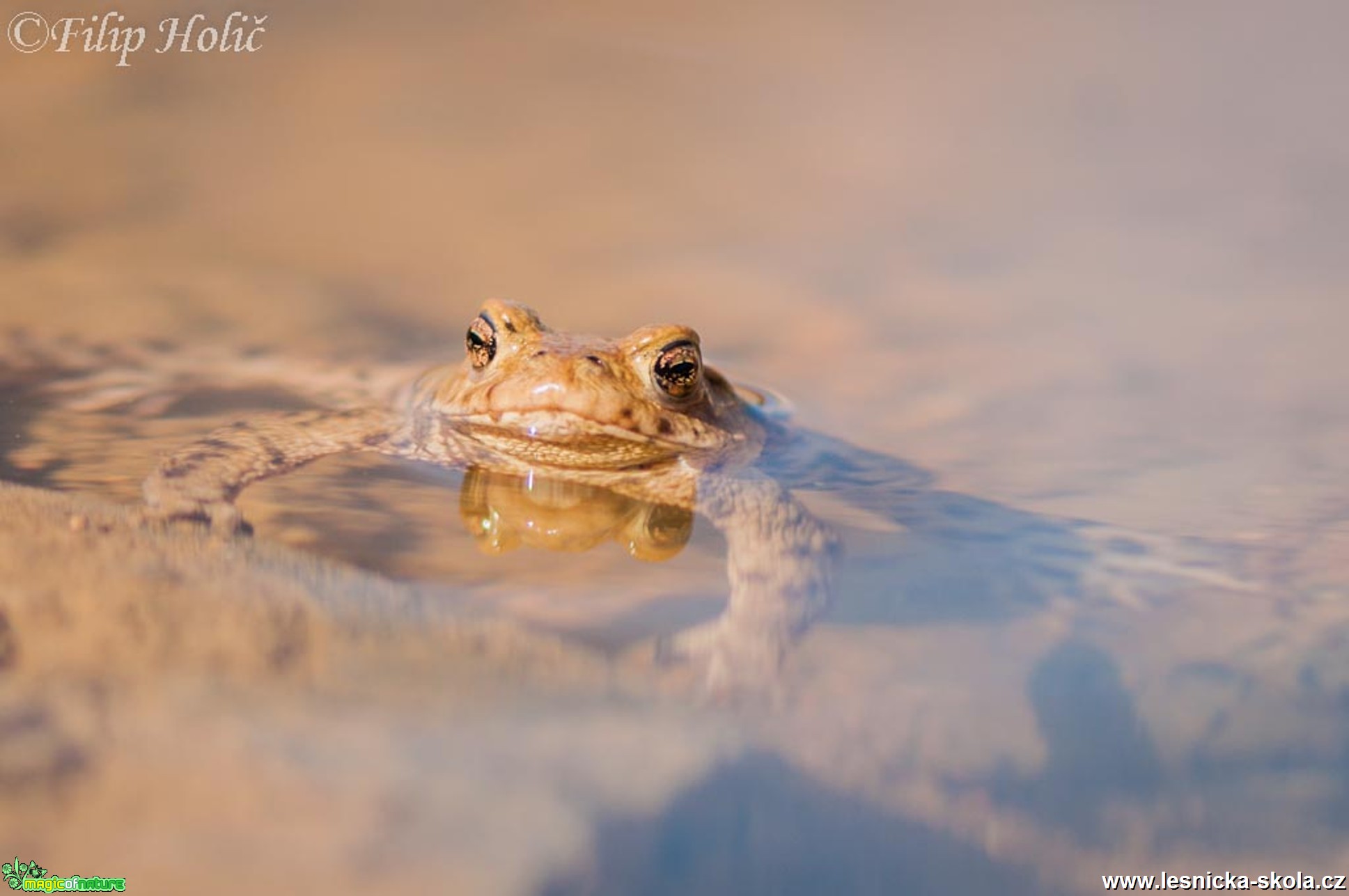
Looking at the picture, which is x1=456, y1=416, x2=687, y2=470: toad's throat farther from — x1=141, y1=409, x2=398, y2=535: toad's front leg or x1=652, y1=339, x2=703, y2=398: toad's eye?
x1=141, y1=409, x2=398, y2=535: toad's front leg

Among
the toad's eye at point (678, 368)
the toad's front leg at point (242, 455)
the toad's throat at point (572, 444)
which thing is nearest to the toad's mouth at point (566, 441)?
the toad's throat at point (572, 444)

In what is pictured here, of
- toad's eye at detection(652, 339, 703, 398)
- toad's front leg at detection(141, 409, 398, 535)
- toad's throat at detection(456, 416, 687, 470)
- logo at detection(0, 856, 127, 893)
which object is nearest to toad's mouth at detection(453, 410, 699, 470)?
toad's throat at detection(456, 416, 687, 470)

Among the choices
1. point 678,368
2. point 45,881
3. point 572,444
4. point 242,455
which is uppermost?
point 678,368

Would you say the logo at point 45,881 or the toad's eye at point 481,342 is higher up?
the toad's eye at point 481,342

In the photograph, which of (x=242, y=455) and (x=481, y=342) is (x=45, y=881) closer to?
(x=242, y=455)

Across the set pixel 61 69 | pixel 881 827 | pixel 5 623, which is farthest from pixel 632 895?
pixel 61 69

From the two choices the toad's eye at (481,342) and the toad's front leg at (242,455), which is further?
the toad's eye at (481,342)

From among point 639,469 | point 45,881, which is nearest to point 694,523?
point 639,469

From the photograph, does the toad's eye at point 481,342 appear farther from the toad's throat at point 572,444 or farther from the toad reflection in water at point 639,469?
the toad's throat at point 572,444

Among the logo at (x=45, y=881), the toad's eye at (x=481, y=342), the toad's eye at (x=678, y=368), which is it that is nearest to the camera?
the logo at (x=45, y=881)
